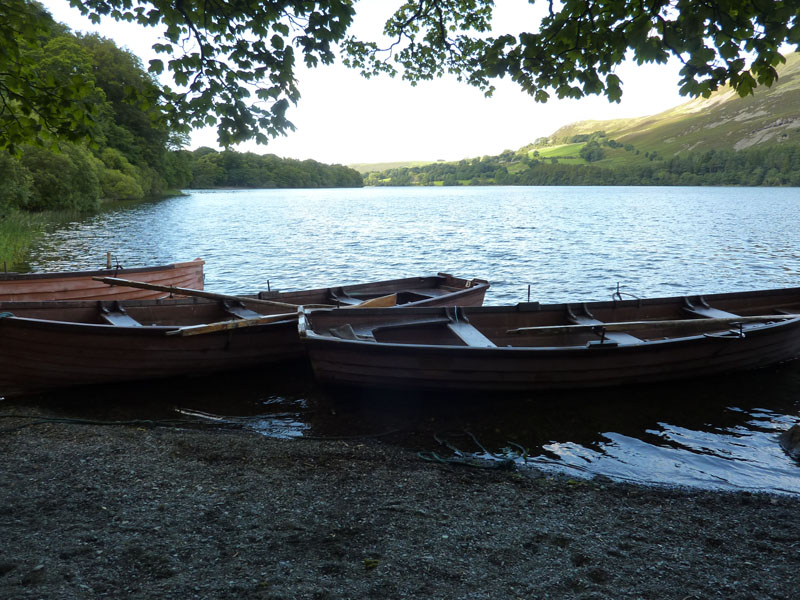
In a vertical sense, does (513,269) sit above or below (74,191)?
below

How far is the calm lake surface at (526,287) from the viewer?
313 inches

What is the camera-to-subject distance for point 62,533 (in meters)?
4.59

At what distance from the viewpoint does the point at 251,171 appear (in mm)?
175625

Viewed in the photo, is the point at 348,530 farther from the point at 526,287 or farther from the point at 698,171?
the point at 698,171

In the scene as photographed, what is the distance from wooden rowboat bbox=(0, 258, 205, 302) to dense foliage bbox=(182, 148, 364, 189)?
160m

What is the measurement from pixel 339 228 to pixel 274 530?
45033mm

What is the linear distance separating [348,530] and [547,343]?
272 inches

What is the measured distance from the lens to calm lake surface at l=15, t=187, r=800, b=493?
794 centimetres

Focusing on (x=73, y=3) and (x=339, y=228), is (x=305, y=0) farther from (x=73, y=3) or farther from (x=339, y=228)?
(x=339, y=228)

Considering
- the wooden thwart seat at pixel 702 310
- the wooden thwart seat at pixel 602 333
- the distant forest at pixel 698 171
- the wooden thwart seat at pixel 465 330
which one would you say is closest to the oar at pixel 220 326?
the wooden thwart seat at pixel 465 330

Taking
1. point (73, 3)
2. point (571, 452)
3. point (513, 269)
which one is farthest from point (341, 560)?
point (513, 269)

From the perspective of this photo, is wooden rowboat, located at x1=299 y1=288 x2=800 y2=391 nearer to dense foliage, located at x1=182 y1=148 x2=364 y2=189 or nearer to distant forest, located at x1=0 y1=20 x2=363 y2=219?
distant forest, located at x1=0 y1=20 x2=363 y2=219

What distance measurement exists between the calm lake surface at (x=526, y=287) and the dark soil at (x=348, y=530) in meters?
1.29

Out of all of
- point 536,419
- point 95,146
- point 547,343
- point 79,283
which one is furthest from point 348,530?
point 79,283
